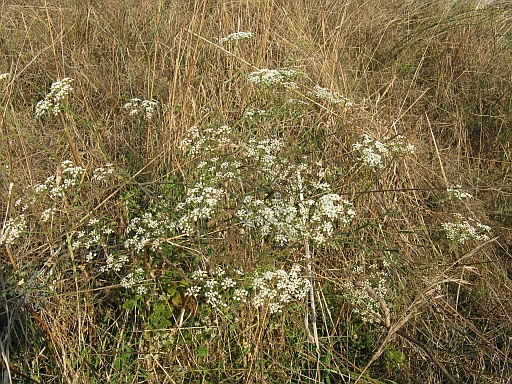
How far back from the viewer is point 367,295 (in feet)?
8.43

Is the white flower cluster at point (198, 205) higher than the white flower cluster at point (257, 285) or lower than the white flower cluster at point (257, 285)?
higher

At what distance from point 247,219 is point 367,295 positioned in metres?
0.81

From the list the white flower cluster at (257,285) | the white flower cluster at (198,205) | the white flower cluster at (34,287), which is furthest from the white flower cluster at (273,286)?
the white flower cluster at (34,287)

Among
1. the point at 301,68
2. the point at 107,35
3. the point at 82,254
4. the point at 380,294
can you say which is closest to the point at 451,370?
the point at 380,294

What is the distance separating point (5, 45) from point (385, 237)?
3277mm

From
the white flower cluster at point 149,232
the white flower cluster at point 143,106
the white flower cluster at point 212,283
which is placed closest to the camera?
the white flower cluster at point 212,283

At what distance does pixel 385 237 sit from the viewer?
2.87m

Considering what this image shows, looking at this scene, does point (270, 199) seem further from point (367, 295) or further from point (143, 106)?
point (143, 106)

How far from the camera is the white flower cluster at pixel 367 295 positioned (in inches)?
99.7

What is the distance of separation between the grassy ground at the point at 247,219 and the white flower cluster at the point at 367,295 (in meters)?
0.02

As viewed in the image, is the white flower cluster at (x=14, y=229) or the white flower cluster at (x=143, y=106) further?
the white flower cluster at (x=143, y=106)

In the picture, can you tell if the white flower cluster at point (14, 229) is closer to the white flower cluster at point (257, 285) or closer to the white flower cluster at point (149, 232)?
the white flower cluster at point (149, 232)

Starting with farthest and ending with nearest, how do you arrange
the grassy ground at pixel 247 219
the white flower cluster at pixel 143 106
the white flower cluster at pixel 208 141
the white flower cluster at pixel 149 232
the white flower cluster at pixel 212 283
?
the white flower cluster at pixel 143 106, the white flower cluster at pixel 208 141, the grassy ground at pixel 247 219, the white flower cluster at pixel 149 232, the white flower cluster at pixel 212 283

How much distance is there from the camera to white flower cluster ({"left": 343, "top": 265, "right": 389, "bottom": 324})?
2.53 metres
